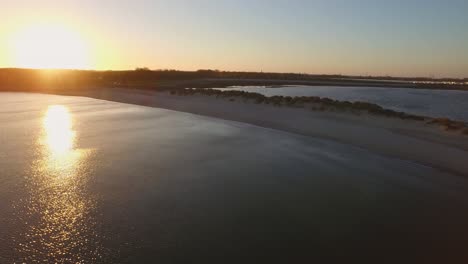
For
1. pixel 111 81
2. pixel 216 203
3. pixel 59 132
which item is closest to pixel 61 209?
pixel 216 203

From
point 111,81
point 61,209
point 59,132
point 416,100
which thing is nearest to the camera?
point 61,209

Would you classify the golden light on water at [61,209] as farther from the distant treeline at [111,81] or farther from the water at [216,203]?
the distant treeline at [111,81]

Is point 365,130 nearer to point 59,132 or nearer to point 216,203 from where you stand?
point 216,203

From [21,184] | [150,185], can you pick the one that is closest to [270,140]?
[150,185]

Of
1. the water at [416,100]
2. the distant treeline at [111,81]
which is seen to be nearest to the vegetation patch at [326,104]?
the water at [416,100]

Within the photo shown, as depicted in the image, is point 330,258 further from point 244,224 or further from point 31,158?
point 31,158
